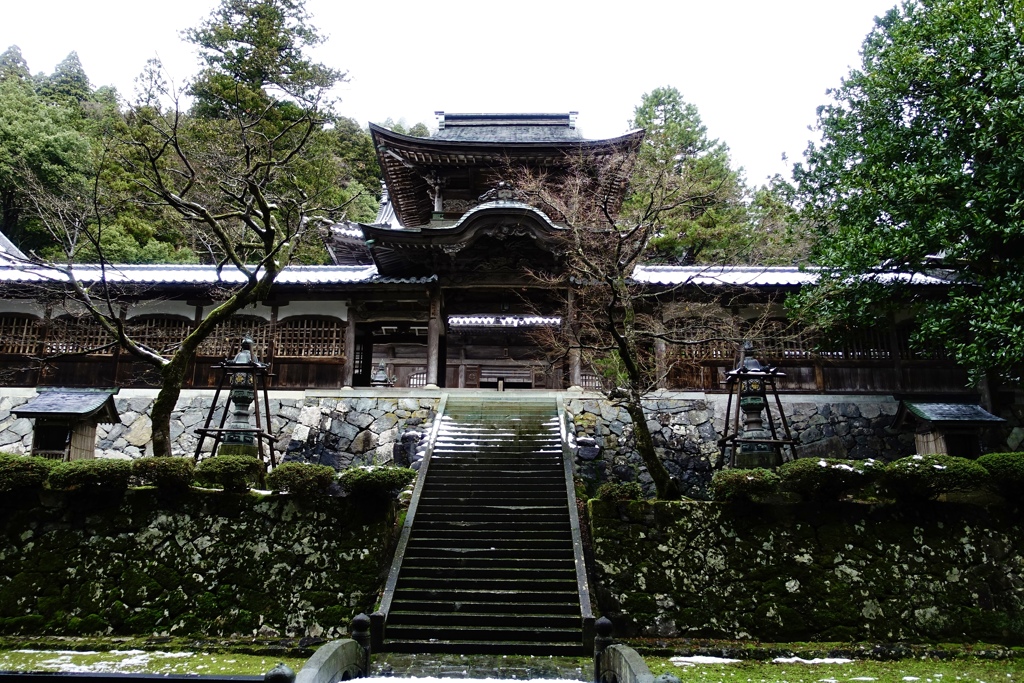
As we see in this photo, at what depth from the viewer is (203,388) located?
16.5 metres

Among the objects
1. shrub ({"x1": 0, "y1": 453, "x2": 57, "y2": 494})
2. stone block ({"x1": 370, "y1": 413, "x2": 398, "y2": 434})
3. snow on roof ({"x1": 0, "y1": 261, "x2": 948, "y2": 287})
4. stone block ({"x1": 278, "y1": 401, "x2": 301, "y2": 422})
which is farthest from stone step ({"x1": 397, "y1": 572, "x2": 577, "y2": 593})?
snow on roof ({"x1": 0, "y1": 261, "x2": 948, "y2": 287})

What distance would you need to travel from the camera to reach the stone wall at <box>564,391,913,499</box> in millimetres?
15070

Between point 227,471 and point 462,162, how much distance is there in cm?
1109

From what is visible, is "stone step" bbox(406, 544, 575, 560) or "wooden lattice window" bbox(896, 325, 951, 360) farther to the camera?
"wooden lattice window" bbox(896, 325, 951, 360)

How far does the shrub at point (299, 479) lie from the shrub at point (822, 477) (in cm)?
661

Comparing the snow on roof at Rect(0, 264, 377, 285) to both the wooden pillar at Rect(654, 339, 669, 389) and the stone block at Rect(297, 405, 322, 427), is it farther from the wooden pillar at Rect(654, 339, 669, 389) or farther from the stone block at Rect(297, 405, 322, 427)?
the wooden pillar at Rect(654, 339, 669, 389)

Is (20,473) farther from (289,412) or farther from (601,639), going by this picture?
(601,639)

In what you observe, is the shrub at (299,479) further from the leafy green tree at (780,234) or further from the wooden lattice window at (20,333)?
the leafy green tree at (780,234)

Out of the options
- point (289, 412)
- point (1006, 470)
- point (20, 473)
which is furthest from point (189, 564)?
point (1006, 470)

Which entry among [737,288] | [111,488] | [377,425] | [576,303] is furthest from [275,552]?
[737,288]

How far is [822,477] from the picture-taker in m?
9.29

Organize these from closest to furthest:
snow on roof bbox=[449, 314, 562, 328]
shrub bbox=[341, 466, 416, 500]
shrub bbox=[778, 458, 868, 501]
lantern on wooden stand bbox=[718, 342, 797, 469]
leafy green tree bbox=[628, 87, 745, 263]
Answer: shrub bbox=[778, 458, 868, 501] → shrub bbox=[341, 466, 416, 500] → lantern on wooden stand bbox=[718, 342, 797, 469] → leafy green tree bbox=[628, 87, 745, 263] → snow on roof bbox=[449, 314, 562, 328]

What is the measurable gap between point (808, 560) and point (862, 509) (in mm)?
1118

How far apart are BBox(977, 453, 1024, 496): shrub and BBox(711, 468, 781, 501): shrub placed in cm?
275
